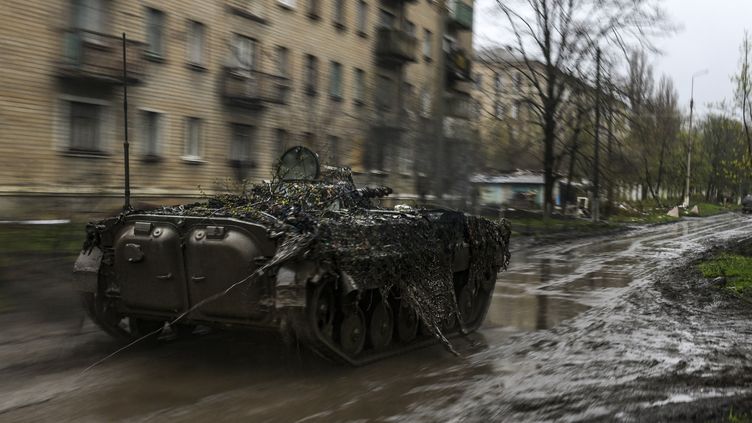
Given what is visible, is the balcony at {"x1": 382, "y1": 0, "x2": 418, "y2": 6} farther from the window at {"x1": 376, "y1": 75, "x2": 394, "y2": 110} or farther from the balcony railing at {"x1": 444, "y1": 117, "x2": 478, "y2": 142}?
the balcony railing at {"x1": 444, "y1": 117, "x2": 478, "y2": 142}

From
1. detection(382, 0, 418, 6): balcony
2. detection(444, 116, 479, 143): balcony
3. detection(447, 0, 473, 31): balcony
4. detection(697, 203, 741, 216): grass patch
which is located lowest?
detection(697, 203, 741, 216): grass patch

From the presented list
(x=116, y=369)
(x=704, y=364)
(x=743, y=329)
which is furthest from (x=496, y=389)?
(x=743, y=329)

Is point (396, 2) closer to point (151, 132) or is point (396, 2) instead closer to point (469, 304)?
point (151, 132)

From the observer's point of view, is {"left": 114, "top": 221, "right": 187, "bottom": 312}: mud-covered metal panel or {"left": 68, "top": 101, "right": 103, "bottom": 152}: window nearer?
{"left": 114, "top": 221, "right": 187, "bottom": 312}: mud-covered metal panel

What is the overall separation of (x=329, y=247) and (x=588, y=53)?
25313 mm

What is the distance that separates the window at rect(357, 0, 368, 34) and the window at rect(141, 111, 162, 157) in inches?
441

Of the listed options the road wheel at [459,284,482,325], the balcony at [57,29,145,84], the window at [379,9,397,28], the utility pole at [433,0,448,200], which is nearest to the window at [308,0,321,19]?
the window at [379,9,397,28]

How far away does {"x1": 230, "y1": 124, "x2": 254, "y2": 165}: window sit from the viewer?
22375 mm

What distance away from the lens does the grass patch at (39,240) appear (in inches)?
454

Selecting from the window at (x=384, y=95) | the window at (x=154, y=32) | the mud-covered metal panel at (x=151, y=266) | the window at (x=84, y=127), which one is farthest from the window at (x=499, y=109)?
the mud-covered metal panel at (x=151, y=266)

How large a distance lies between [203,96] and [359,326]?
15950 mm

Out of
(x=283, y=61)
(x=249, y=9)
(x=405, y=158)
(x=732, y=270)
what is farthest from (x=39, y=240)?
(x=405, y=158)

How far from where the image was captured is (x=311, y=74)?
84.3 ft

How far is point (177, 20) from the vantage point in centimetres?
2006
